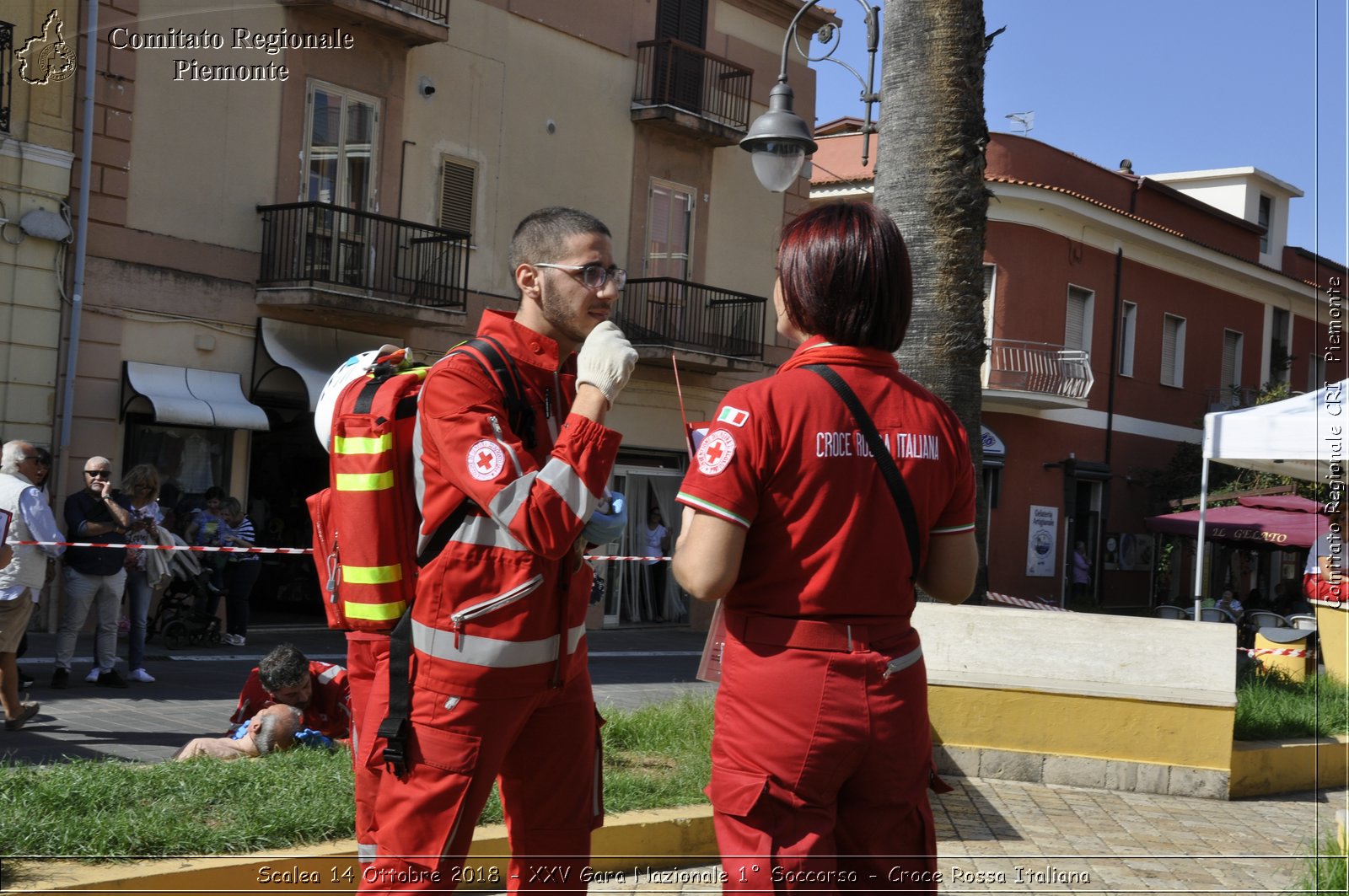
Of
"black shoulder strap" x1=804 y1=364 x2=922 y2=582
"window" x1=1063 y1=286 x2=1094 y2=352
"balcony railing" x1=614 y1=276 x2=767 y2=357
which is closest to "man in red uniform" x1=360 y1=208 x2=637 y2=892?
"black shoulder strap" x1=804 y1=364 x2=922 y2=582

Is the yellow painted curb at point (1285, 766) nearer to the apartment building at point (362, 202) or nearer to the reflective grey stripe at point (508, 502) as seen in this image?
the reflective grey stripe at point (508, 502)

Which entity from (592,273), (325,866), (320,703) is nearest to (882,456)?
(592,273)

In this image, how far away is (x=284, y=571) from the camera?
62.5ft

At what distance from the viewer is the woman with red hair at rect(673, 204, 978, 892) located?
2.72 m

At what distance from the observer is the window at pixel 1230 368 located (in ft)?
112

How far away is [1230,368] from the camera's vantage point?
35.0 metres

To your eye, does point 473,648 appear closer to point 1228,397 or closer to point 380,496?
point 380,496

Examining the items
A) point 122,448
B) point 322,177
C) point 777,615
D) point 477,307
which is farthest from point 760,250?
point 777,615

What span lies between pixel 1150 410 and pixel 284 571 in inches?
838

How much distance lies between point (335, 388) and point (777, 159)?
8377 millimetres

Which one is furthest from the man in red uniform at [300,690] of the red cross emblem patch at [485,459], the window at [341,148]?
the window at [341,148]

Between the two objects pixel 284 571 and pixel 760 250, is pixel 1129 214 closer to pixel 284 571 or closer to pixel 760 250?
pixel 760 250

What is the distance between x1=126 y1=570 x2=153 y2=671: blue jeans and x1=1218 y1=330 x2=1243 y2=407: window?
2881 cm

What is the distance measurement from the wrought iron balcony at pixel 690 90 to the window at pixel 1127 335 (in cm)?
1213
